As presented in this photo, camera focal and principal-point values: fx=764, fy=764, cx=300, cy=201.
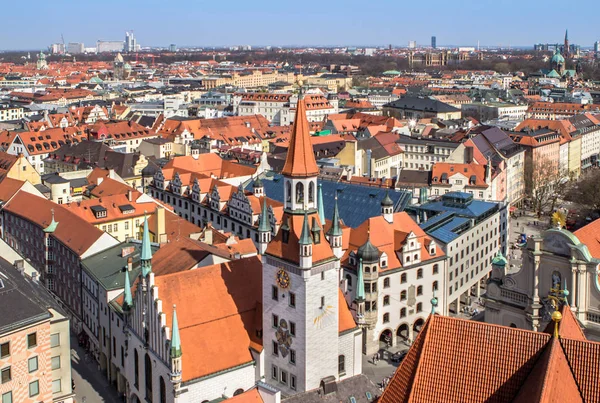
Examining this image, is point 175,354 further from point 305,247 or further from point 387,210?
point 387,210

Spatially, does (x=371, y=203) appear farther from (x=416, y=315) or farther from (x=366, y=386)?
(x=366, y=386)

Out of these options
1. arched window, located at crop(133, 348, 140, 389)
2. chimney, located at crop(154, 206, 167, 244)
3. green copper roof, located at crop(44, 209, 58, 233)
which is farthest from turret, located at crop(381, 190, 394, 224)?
green copper roof, located at crop(44, 209, 58, 233)

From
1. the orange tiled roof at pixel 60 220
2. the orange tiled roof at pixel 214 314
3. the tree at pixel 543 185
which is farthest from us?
the tree at pixel 543 185

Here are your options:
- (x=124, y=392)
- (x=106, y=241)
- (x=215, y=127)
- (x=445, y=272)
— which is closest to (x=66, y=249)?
(x=106, y=241)

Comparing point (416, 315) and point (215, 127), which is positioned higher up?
point (215, 127)

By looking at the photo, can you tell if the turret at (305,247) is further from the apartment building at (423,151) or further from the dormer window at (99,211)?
the apartment building at (423,151)

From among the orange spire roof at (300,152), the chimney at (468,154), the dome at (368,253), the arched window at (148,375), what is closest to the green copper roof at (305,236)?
the orange spire roof at (300,152)
